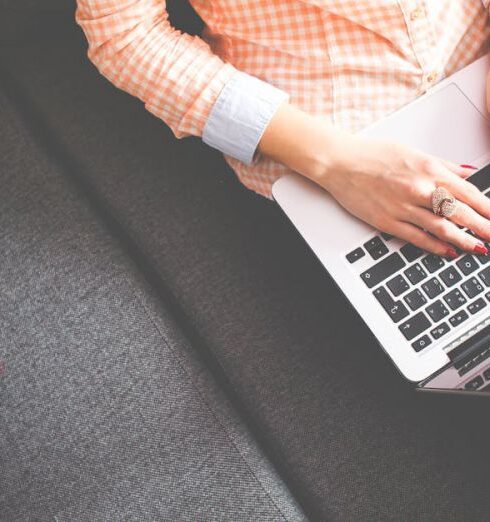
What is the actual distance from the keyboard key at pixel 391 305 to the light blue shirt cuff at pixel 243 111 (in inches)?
11.0

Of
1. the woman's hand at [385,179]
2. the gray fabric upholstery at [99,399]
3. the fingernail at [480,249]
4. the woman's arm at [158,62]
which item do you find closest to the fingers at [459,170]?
the woman's hand at [385,179]

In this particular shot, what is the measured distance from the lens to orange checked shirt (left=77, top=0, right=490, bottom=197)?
82cm

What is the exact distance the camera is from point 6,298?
96 cm

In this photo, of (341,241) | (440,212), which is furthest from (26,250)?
(440,212)

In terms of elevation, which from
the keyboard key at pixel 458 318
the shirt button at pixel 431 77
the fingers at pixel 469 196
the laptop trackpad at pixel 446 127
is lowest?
the keyboard key at pixel 458 318

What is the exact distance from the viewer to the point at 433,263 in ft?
2.64

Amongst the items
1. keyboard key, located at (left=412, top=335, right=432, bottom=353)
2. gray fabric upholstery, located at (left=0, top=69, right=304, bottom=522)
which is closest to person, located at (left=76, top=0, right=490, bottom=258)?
keyboard key, located at (left=412, top=335, right=432, bottom=353)

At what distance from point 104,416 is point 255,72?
59 cm

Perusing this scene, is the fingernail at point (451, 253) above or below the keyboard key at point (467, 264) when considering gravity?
above

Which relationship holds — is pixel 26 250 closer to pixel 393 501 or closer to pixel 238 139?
pixel 238 139

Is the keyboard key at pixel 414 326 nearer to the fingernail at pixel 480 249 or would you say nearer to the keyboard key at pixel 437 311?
the keyboard key at pixel 437 311

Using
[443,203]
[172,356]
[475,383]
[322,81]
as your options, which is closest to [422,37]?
[322,81]

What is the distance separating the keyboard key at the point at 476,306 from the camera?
788 mm

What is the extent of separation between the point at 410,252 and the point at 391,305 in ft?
0.26
